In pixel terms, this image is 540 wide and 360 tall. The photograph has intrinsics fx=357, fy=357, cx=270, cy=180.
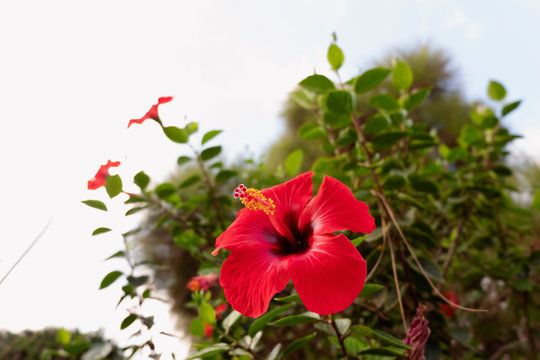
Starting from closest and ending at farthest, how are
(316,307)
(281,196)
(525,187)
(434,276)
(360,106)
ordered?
(316,307) → (281,196) → (434,276) → (525,187) → (360,106)

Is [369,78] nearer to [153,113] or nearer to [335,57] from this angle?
[335,57]

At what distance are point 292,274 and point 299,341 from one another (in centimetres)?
19

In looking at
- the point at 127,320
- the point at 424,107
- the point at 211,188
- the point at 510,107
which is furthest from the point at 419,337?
the point at 424,107

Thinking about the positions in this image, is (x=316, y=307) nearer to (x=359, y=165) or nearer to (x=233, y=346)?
(x=233, y=346)

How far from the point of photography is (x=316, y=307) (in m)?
0.37

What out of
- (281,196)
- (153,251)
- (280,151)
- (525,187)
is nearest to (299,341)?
(281,196)

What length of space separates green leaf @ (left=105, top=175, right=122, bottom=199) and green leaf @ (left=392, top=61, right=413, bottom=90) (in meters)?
0.64

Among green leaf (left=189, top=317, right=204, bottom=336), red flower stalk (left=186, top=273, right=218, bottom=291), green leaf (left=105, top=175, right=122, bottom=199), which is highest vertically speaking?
green leaf (left=105, top=175, right=122, bottom=199)

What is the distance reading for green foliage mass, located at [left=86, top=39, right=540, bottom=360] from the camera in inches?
23.0

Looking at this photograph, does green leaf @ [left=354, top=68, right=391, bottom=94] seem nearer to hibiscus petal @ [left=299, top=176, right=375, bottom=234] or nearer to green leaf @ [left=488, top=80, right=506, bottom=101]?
hibiscus petal @ [left=299, top=176, right=375, bottom=234]

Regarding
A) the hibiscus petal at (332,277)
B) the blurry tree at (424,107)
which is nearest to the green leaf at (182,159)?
the hibiscus petal at (332,277)

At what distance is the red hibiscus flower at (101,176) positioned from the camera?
60 cm

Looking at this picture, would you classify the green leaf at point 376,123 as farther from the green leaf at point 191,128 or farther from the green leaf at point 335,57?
the green leaf at point 191,128

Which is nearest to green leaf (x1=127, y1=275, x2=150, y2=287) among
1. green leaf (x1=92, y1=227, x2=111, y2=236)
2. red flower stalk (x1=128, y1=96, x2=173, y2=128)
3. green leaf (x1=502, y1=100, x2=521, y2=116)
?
green leaf (x1=92, y1=227, x2=111, y2=236)
